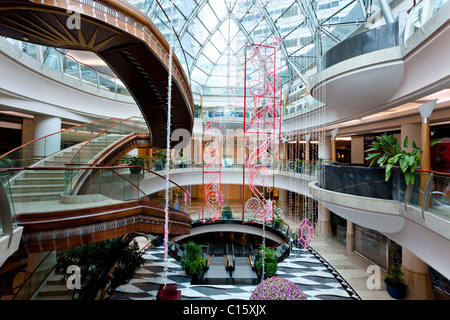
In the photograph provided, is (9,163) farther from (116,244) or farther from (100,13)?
(100,13)

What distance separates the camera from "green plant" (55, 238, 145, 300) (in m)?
5.68

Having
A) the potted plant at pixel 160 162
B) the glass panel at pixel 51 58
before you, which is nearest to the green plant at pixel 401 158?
the potted plant at pixel 160 162

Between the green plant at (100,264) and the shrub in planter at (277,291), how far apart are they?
3.48 meters

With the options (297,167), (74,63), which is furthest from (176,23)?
(297,167)

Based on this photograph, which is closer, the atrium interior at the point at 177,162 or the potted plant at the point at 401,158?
Result: the atrium interior at the point at 177,162

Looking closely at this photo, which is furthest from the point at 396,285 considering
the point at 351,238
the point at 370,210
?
the point at 351,238

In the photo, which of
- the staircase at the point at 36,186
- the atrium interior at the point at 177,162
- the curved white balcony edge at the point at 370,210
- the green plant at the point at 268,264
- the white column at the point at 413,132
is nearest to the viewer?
the staircase at the point at 36,186

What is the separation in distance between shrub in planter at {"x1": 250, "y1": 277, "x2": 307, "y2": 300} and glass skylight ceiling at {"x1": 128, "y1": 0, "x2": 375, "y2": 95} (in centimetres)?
724

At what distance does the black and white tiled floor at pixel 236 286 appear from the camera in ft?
22.5

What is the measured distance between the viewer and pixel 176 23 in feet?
50.5

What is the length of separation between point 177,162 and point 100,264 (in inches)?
314

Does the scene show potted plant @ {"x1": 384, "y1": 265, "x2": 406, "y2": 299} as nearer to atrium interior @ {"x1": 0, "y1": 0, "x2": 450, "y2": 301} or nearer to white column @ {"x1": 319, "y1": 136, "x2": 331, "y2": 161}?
atrium interior @ {"x1": 0, "y1": 0, "x2": 450, "y2": 301}

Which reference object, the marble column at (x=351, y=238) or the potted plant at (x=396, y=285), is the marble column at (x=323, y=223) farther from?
the potted plant at (x=396, y=285)

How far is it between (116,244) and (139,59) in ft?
15.3
